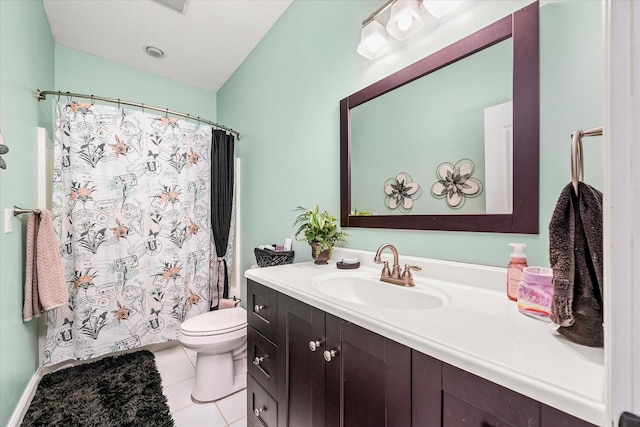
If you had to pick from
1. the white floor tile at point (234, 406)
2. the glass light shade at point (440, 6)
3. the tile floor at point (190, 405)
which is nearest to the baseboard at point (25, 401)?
the tile floor at point (190, 405)

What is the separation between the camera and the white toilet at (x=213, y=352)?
1.58 m

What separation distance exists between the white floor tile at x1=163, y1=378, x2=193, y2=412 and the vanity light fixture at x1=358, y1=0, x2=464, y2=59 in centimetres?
220

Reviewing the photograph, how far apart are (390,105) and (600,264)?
982mm

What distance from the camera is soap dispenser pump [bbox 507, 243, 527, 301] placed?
2.53 feet

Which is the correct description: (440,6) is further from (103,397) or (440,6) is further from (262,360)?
(103,397)

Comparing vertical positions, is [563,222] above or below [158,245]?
above

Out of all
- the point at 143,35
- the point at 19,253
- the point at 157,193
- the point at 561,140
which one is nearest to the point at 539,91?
the point at 561,140

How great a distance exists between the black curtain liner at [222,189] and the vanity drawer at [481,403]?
2.23 meters

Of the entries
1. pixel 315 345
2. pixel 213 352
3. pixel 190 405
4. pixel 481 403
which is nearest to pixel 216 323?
pixel 213 352

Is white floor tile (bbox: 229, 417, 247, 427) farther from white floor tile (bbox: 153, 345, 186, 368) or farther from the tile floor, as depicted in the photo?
white floor tile (bbox: 153, 345, 186, 368)

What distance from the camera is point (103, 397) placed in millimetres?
1595

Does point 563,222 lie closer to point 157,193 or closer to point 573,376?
point 573,376

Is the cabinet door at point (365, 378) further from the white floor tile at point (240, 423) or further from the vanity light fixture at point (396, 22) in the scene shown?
the vanity light fixture at point (396, 22)

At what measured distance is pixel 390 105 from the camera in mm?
1251
